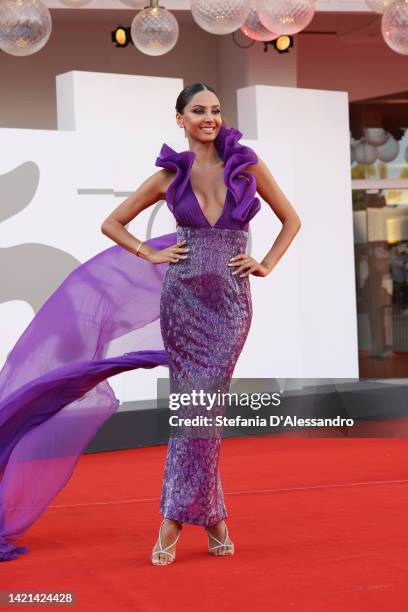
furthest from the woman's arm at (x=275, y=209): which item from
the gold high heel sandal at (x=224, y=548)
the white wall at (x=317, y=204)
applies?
the white wall at (x=317, y=204)

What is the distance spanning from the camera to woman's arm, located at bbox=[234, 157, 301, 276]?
384 centimetres

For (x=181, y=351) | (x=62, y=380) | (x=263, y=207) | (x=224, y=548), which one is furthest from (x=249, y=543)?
(x=263, y=207)

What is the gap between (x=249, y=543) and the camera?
155 inches

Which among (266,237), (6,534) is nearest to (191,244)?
(6,534)

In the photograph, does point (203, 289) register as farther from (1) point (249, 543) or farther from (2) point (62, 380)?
(1) point (249, 543)

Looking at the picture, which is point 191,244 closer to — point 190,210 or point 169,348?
point 190,210

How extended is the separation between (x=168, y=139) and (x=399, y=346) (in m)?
4.20

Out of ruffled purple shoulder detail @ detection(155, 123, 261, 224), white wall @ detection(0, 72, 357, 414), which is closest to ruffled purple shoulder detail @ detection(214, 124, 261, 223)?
ruffled purple shoulder detail @ detection(155, 123, 261, 224)

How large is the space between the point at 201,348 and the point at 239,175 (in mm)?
602

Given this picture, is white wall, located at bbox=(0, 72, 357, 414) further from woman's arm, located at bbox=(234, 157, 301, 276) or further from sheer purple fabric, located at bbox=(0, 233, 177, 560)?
woman's arm, located at bbox=(234, 157, 301, 276)

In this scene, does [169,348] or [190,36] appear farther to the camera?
[190,36]

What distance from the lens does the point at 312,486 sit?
17.5ft

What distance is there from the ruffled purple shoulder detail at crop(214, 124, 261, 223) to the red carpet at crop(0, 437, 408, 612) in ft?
3.79

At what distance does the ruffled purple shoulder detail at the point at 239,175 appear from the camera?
372 centimetres
